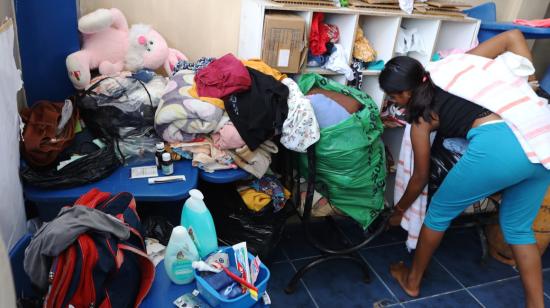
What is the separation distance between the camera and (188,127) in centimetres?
162

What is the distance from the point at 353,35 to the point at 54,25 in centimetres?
144

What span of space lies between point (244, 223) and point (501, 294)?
153cm

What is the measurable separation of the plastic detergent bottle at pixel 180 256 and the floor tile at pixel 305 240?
1.19 m

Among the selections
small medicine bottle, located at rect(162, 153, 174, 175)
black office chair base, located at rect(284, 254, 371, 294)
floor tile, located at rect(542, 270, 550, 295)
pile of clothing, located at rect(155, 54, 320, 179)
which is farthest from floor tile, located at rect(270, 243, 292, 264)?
floor tile, located at rect(542, 270, 550, 295)

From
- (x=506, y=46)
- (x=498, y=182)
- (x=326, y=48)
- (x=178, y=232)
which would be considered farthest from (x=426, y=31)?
(x=178, y=232)

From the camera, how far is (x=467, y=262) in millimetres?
2449

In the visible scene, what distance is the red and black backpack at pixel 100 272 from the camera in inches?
38.0

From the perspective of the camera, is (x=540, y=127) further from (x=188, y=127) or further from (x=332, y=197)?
(x=188, y=127)

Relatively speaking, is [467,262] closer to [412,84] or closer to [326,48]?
[412,84]

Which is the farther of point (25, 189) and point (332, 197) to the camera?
point (332, 197)

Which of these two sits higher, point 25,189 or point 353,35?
point 353,35

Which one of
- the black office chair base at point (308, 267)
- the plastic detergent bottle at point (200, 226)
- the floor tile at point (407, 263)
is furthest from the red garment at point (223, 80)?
the floor tile at point (407, 263)

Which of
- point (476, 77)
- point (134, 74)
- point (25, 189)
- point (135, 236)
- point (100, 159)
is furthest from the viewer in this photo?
point (134, 74)

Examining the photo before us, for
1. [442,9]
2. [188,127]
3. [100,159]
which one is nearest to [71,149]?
[100,159]
